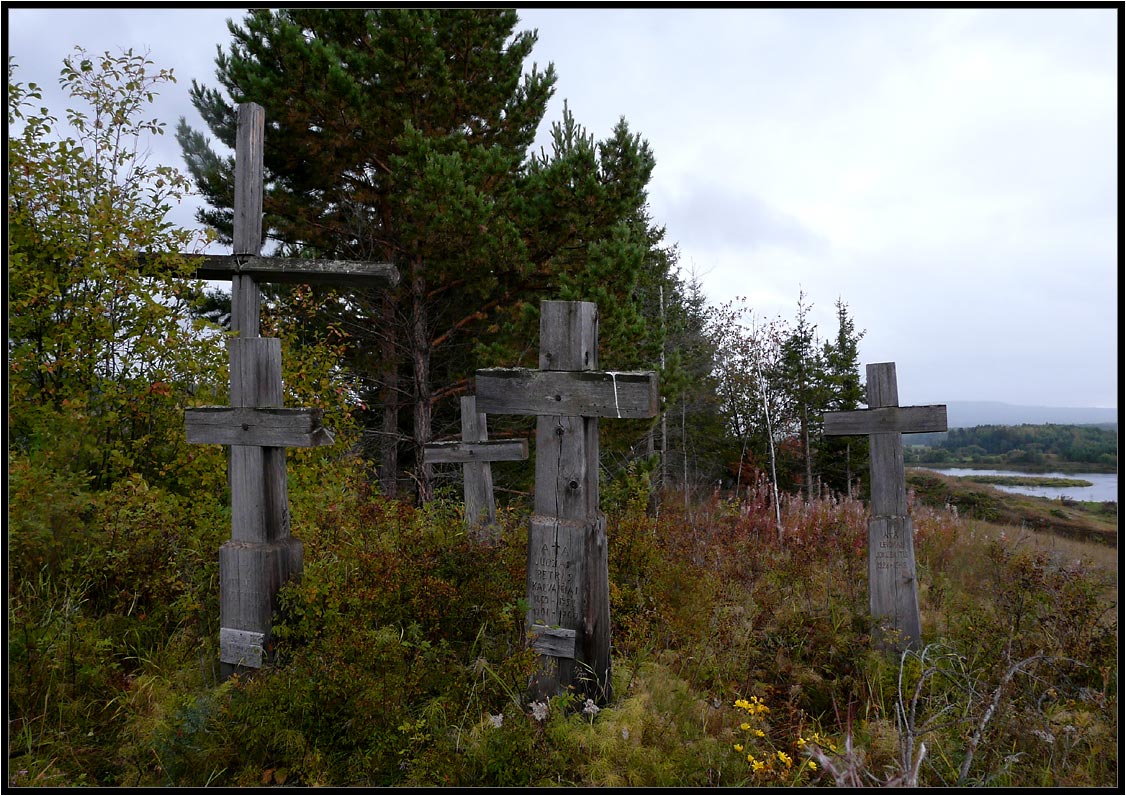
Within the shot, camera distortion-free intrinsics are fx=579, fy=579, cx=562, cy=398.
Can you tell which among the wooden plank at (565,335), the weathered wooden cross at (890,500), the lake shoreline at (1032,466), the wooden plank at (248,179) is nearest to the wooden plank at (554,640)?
the wooden plank at (565,335)

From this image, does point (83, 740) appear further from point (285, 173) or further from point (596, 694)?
point (285, 173)

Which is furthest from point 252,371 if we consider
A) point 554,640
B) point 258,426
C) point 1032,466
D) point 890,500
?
point 1032,466

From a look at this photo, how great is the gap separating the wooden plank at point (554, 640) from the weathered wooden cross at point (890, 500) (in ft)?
9.37

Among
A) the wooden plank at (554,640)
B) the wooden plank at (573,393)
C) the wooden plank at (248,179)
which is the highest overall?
the wooden plank at (248,179)

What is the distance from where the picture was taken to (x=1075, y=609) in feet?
13.9

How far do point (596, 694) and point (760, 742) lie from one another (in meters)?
0.98

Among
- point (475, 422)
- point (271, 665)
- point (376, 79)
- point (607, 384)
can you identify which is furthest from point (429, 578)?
point (376, 79)

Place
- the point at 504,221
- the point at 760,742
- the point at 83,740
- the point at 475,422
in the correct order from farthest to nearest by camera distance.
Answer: the point at 504,221 → the point at 475,422 → the point at 760,742 → the point at 83,740

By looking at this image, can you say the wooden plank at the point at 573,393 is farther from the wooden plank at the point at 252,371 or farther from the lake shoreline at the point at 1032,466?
the lake shoreline at the point at 1032,466

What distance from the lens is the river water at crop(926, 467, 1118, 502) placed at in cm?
2114

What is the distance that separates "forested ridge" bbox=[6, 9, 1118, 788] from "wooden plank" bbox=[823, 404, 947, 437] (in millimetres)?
1250

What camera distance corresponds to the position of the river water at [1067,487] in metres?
21.1

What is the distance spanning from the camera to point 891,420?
4.91 meters

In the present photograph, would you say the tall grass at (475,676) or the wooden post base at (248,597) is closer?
the tall grass at (475,676)
